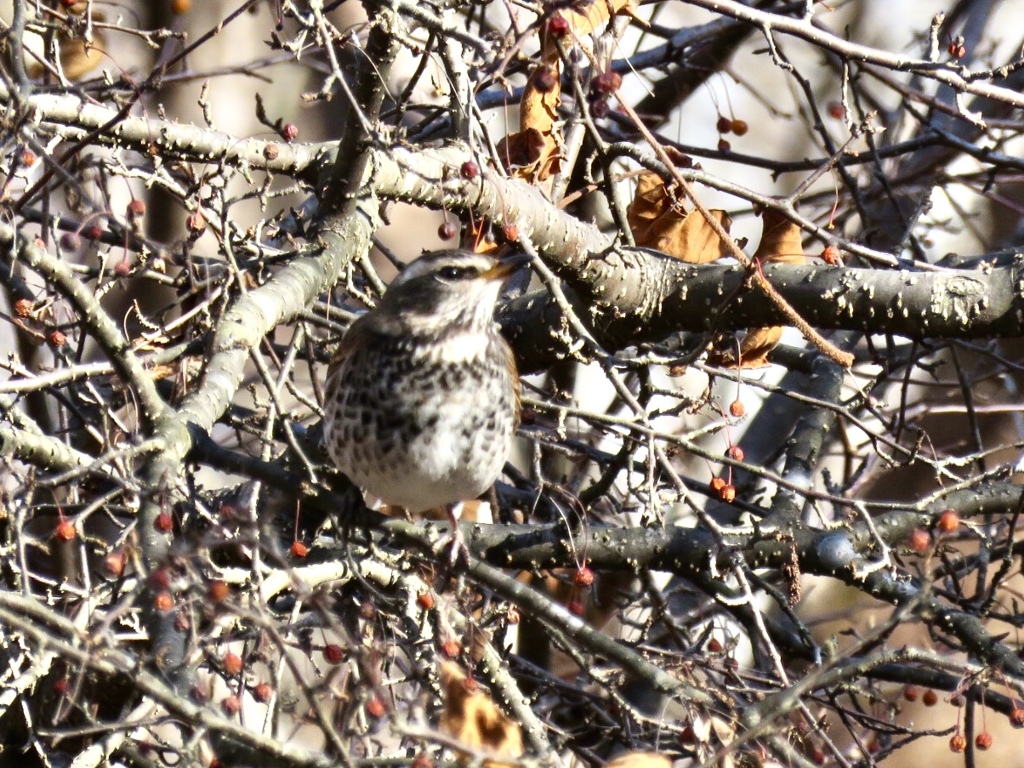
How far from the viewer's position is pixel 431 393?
4109mm

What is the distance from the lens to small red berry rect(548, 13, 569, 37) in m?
3.19

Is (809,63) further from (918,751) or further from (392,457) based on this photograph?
(392,457)

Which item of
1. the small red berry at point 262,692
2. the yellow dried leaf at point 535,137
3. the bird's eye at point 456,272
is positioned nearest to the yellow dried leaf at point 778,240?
the yellow dried leaf at point 535,137

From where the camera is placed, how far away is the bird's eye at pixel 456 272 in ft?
13.9

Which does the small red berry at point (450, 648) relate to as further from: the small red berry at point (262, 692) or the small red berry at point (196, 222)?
the small red berry at point (196, 222)

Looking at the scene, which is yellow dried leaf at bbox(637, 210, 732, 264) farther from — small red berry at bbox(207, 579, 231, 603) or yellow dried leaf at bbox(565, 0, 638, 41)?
small red berry at bbox(207, 579, 231, 603)

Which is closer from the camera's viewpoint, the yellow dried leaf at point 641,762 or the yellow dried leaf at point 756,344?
the yellow dried leaf at point 641,762

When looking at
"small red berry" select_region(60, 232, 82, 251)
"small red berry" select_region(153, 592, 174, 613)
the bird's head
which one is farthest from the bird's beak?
"small red berry" select_region(153, 592, 174, 613)

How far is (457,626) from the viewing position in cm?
369

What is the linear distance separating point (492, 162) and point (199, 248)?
4336 millimetres

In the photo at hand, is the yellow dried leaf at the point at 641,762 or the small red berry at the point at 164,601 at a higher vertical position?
the small red berry at the point at 164,601

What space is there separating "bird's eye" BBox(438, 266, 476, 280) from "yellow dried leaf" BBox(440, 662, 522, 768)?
6.35 feet

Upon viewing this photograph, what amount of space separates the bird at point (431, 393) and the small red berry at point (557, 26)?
87 centimetres

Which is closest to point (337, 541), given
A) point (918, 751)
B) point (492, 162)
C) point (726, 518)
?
point (492, 162)
